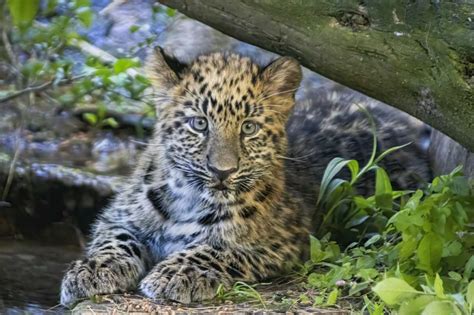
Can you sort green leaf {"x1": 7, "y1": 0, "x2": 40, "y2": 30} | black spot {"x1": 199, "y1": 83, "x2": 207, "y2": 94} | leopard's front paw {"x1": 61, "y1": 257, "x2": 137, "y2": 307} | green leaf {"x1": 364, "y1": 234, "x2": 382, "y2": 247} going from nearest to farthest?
green leaf {"x1": 7, "y1": 0, "x2": 40, "y2": 30} → leopard's front paw {"x1": 61, "y1": 257, "x2": 137, "y2": 307} → green leaf {"x1": 364, "y1": 234, "x2": 382, "y2": 247} → black spot {"x1": 199, "y1": 83, "x2": 207, "y2": 94}

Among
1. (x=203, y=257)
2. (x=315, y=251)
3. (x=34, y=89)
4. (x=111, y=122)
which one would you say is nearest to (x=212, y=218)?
(x=203, y=257)

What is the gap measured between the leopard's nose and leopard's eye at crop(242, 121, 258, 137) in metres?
0.29

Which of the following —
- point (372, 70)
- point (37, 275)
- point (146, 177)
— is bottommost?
point (37, 275)

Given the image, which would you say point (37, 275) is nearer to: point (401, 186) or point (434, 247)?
point (401, 186)

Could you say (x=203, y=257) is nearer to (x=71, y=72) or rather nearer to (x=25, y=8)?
(x=25, y=8)

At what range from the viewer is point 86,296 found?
591 centimetres

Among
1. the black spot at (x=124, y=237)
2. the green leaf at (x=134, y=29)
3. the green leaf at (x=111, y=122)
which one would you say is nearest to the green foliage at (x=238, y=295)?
the black spot at (x=124, y=237)

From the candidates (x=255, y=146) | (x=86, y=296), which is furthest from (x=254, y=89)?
(x=86, y=296)

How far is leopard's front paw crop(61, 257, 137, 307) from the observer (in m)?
5.92

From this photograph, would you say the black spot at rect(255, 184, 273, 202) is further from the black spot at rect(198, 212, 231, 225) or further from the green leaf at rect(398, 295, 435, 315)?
the green leaf at rect(398, 295, 435, 315)

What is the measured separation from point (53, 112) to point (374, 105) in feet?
9.86

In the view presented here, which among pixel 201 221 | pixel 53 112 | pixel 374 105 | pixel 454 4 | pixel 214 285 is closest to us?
pixel 454 4

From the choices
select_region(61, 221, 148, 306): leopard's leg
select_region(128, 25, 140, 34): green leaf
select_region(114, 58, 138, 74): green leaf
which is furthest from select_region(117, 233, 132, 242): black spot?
select_region(128, 25, 140, 34): green leaf

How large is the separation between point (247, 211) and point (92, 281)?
3.23 ft
